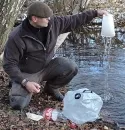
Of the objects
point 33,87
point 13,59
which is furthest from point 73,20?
point 33,87

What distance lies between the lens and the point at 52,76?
534 cm

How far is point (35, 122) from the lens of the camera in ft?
14.7

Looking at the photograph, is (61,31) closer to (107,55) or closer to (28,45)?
(28,45)

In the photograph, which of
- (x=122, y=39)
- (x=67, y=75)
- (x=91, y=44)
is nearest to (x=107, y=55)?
(x=91, y=44)

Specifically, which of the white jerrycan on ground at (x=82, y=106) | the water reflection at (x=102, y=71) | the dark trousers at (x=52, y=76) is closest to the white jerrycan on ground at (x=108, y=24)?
the dark trousers at (x=52, y=76)

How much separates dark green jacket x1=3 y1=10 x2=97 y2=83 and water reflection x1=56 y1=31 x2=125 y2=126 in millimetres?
1210

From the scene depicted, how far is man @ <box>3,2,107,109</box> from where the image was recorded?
4.68 meters

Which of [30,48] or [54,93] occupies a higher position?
[30,48]

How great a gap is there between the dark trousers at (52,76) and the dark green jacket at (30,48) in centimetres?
10

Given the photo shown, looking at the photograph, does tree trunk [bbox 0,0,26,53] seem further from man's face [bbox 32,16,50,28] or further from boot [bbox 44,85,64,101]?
boot [bbox 44,85,64,101]

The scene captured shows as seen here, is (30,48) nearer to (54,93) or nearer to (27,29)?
(27,29)

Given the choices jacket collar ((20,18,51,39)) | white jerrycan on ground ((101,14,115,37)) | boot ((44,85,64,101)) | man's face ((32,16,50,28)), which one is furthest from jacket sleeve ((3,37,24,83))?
white jerrycan on ground ((101,14,115,37))

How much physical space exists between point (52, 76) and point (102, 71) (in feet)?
5.87

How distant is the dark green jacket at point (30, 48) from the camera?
471cm
